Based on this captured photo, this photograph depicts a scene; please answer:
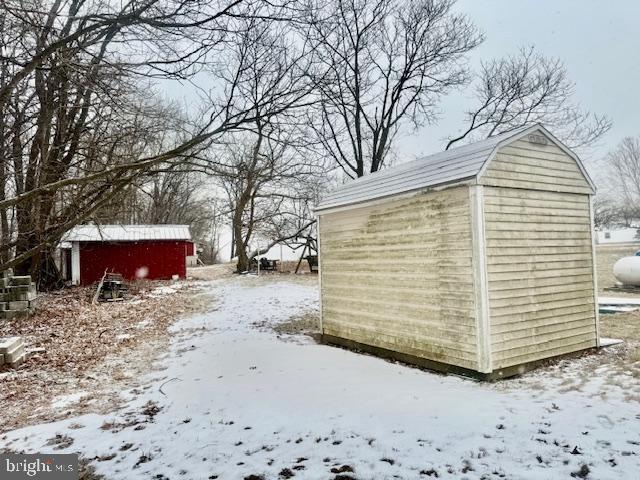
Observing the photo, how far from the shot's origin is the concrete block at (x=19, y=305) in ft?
36.1

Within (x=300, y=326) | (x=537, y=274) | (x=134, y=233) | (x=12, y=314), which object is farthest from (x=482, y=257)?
(x=134, y=233)

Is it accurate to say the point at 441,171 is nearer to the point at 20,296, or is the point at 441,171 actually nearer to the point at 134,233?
the point at 20,296

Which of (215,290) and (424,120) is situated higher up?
(424,120)

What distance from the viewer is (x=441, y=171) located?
6488 millimetres

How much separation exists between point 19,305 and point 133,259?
11.2 meters

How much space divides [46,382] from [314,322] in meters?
6.06

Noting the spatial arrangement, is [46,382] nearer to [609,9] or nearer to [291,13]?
[291,13]

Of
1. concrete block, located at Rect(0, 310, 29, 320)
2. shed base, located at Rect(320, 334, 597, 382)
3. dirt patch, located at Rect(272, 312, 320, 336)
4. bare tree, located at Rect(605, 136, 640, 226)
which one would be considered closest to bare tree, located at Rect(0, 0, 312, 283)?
shed base, located at Rect(320, 334, 597, 382)

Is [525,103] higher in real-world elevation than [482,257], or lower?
higher

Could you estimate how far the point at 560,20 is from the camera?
481 inches

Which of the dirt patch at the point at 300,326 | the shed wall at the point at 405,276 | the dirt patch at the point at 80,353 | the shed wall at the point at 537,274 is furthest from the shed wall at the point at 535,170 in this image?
the dirt patch at the point at 80,353

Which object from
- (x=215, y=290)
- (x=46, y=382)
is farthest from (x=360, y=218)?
(x=215, y=290)

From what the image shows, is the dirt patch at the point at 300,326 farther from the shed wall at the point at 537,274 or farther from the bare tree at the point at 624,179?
the bare tree at the point at 624,179

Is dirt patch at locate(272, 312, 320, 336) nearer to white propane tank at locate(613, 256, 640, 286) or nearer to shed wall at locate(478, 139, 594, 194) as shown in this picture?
shed wall at locate(478, 139, 594, 194)
